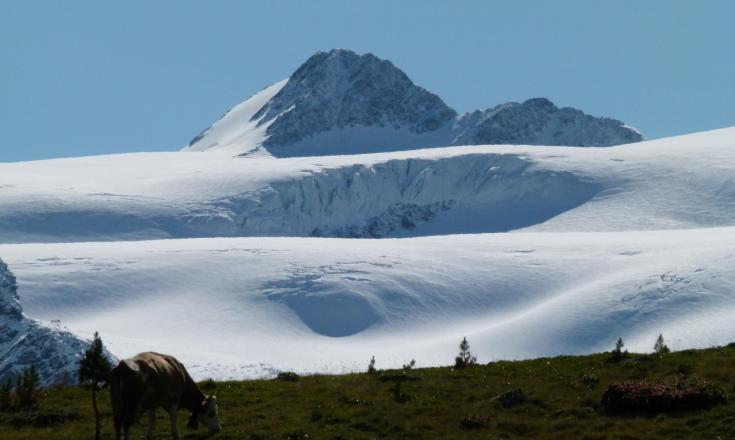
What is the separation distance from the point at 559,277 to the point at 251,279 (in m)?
33.7

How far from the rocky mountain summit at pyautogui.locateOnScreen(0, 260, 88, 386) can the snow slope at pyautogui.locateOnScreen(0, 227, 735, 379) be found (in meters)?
4.03

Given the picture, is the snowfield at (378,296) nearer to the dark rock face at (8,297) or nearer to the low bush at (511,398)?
the dark rock face at (8,297)

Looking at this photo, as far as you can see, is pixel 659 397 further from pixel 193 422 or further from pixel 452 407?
pixel 193 422

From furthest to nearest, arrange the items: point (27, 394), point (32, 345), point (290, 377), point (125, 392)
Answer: point (32, 345) → point (290, 377) → point (27, 394) → point (125, 392)

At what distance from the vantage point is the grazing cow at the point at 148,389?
24453 mm

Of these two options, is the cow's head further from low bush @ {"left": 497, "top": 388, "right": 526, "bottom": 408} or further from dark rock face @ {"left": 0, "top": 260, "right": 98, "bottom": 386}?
dark rock face @ {"left": 0, "top": 260, "right": 98, "bottom": 386}

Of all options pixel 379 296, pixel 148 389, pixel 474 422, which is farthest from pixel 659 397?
pixel 379 296

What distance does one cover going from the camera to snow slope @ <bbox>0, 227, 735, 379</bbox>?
391 feet

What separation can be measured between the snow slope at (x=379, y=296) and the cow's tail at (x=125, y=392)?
79492 mm

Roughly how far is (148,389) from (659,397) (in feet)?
35.5

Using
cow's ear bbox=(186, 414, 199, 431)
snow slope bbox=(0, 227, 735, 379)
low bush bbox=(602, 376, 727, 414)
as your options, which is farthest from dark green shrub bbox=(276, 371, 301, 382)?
snow slope bbox=(0, 227, 735, 379)

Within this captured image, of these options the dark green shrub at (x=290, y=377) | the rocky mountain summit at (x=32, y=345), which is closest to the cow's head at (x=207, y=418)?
the dark green shrub at (x=290, y=377)

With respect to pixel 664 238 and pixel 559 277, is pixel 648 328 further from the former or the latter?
pixel 664 238

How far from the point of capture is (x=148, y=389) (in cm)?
2481
